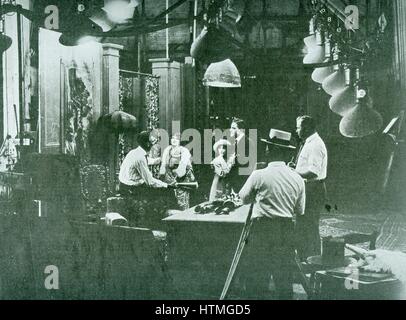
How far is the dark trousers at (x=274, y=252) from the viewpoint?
169 inches

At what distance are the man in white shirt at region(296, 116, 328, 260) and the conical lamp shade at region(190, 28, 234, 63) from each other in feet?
4.36

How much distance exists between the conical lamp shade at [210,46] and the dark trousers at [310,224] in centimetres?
158

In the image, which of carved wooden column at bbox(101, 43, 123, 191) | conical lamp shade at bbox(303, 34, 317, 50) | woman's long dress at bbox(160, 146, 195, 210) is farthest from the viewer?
carved wooden column at bbox(101, 43, 123, 191)

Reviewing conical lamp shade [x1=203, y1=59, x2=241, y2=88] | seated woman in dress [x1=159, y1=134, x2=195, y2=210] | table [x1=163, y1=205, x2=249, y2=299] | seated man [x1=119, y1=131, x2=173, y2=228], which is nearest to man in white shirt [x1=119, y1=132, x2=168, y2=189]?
seated man [x1=119, y1=131, x2=173, y2=228]

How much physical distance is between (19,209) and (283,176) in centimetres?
282

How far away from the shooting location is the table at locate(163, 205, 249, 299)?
466 cm

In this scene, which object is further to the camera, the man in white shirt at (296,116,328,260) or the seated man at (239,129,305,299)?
the man in white shirt at (296,116,328,260)

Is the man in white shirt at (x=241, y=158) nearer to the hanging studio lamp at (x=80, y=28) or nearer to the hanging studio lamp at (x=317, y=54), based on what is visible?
the hanging studio lamp at (x=317, y=54)

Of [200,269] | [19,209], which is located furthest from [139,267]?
[19,209]

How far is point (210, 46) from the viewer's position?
4.34 metres

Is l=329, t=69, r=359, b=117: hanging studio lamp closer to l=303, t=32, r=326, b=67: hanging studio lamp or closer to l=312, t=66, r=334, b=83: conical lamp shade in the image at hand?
l=312, t=66, r=334, b=83: conical lamp shade

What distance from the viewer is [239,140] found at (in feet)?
17.8
